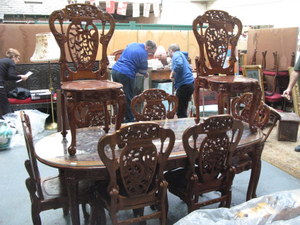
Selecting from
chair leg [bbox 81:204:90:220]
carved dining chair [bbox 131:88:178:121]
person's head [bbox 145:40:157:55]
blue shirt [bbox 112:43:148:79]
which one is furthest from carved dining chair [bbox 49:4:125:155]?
person's head [bbox 145:40:157:55]

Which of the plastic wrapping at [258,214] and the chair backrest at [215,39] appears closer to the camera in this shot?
the plastic wrapping at [258,214]

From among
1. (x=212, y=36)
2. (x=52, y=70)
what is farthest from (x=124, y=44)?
(x=212, y=36)

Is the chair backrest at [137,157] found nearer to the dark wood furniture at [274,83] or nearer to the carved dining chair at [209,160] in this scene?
the carved dining chair at [209,160]

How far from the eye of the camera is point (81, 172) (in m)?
1.77

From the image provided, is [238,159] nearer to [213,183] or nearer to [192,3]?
[213,183]

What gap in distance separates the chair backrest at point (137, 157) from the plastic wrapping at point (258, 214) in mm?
431

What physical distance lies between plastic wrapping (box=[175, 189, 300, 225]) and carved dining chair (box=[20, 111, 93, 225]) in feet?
3.00

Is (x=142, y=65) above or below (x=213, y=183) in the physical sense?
above

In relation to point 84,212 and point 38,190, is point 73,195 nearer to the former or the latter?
point 38,190

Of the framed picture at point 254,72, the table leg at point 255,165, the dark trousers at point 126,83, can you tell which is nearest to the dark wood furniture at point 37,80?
the dark trousers at point 126,83

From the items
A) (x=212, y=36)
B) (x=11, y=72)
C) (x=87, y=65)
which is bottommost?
(x=11, y=72)

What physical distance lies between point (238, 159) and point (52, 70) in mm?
3947

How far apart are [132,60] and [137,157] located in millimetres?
2634

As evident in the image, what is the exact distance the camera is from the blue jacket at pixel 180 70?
416 centimetres
